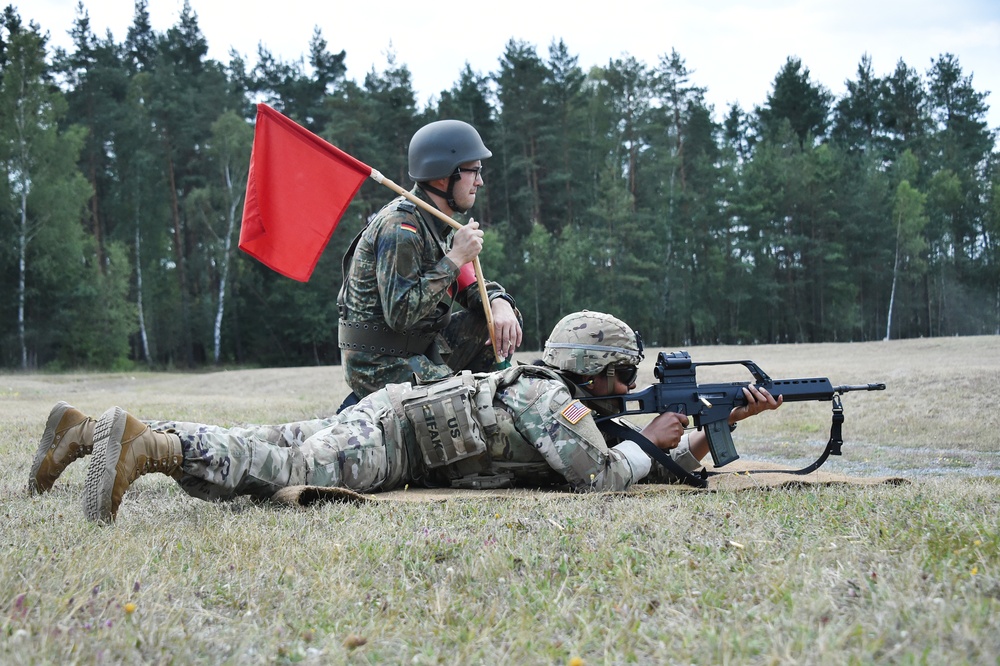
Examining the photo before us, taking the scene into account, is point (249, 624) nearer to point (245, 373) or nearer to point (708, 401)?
point (708, 401)

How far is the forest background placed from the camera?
4231 centimetres

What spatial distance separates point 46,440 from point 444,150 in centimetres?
321

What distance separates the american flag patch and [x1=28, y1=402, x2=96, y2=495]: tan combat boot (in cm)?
255

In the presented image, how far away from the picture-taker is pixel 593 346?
551 centimetres

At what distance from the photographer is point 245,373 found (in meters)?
26.0

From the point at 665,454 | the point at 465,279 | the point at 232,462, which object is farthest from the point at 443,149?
the point at 232,462

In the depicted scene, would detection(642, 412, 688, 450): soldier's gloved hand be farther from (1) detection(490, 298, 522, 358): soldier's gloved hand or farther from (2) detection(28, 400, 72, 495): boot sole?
(2) detection(28, 400, 72, 495): boot sole

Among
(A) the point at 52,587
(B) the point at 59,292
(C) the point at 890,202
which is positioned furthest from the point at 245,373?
(C) the point at 890,202

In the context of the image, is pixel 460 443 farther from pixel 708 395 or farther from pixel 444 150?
pixel 444 150

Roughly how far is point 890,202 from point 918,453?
39727 millimetres

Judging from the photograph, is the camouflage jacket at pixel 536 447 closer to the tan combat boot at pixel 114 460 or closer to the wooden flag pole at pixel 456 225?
the wooden flag pole at pixel 456 225

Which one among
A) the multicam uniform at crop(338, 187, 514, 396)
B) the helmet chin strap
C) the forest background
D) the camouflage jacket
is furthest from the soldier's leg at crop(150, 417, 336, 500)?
the forest background

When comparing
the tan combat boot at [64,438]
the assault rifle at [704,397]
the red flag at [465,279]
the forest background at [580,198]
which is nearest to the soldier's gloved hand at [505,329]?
the red flag at [465,279]

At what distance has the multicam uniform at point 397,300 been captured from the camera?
19.7 feet
